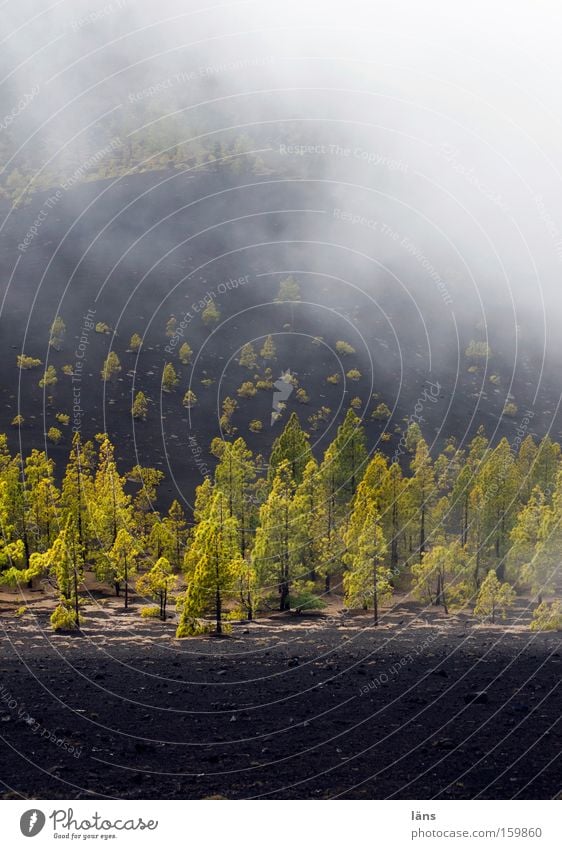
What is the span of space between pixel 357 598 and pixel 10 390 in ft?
364

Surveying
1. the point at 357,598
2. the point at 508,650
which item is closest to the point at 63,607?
the point at 357,598

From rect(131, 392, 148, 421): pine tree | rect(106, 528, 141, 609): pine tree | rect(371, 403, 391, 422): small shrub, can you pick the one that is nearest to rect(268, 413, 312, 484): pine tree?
rect(106, 528, 141, 609): pine tree

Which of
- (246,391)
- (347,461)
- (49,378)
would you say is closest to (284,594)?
(347,461)

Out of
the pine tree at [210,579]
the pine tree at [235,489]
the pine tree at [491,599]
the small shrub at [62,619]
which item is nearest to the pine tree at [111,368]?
the pine tree at [235,489]

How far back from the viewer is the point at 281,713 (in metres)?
55.3

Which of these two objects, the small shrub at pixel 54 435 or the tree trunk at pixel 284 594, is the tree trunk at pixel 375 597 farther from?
the small shrub at pixel 54 435

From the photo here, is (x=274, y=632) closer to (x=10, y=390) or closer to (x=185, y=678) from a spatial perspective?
(x=185, y=678)

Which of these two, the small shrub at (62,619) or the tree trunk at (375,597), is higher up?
the tree trunk at (375,597)

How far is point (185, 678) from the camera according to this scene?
61.3 meters

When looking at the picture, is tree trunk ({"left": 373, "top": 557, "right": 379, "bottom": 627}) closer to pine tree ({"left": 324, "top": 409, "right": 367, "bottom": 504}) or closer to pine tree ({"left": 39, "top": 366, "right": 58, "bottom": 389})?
pine tree ({"left": 324, "top": 409, "right": 367, "bottom": 504})

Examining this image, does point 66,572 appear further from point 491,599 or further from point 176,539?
point 491,599
